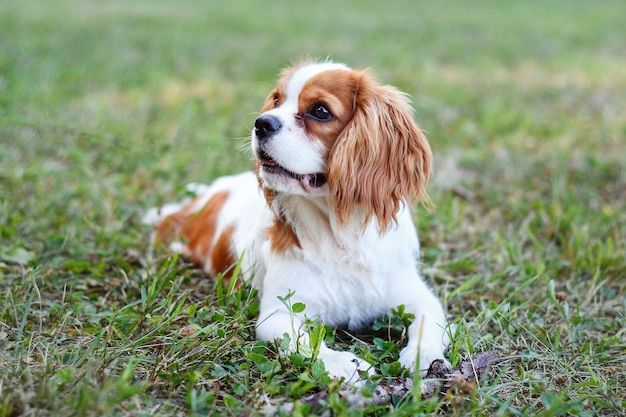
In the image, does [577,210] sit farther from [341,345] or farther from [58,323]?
[58,323]

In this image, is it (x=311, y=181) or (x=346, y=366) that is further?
(x=311, y=181)

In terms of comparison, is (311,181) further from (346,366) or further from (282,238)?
(346,366)

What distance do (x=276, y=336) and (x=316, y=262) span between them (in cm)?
43

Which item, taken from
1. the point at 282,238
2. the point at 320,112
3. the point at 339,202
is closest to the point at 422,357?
the point at 339,202

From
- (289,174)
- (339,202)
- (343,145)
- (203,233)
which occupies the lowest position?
(203,233)

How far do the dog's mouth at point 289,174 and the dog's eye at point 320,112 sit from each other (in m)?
0.23

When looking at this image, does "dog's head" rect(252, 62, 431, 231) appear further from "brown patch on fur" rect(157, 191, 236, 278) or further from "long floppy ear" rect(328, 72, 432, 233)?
"brown patch on fur" rect(157, 191, 236, 278)

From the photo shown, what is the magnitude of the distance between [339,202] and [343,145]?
0.79 ft

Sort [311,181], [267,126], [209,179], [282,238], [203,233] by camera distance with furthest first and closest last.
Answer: [209,179] → [203,233] → [282,238] → [311,181] → [267,126]

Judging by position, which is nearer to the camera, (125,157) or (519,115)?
(125,157)

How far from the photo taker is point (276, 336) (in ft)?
8.95

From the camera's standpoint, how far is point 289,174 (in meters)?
2.86

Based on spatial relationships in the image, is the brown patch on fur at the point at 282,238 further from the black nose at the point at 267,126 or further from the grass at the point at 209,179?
the black nose at the point at 267,126

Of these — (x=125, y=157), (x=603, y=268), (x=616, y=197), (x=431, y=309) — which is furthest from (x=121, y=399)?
(x=616, y=197)
